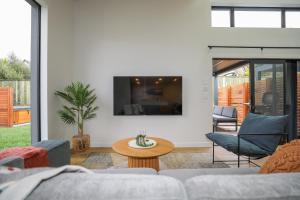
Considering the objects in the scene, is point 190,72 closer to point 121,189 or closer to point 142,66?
point 142,66

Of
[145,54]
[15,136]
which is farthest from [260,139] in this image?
[15,136]

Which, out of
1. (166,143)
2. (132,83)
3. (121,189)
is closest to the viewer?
(121,189)

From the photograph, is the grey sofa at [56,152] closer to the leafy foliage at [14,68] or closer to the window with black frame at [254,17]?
the leafy foliage at [14,68]

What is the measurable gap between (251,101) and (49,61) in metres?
4.28

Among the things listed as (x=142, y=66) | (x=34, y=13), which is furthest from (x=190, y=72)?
(x=34, y=13)

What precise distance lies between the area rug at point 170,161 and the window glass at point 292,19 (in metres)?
3.66

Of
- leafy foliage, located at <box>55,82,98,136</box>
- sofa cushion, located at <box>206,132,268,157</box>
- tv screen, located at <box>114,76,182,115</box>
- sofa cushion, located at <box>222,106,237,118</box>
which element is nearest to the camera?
sofa cushion, located at <box>206,132,268,157</box>

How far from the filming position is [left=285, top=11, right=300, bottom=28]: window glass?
13.5 ft

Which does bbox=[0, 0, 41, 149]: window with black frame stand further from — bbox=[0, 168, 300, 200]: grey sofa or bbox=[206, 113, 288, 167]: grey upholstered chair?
bbox=[206, 113, 288, 167]: grey upholstered chair

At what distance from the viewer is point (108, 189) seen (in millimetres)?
562

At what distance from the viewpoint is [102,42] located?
3859 millimetres

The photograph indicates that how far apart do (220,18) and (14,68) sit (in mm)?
4199

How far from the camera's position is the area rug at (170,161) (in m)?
2.81

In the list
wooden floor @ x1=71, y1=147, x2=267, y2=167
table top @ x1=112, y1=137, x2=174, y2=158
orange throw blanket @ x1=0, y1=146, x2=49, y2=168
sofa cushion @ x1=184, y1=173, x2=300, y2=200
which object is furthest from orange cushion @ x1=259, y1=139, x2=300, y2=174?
wooden floor @ x1=71, y1=147, x2=267, y2=167
